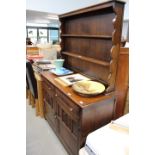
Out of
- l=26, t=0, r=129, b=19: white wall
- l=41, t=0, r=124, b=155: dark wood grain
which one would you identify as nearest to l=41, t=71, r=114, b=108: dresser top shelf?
l=41, t=0, r=124, b=155: dark wood grain

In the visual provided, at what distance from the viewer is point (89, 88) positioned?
163 cm

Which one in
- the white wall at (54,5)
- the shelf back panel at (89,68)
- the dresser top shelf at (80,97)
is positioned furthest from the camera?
the white wall at (54,5)

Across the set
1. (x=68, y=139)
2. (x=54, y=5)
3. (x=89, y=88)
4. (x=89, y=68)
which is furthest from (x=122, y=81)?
(x=54, y=5)

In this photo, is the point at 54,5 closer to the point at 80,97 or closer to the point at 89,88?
the point at 89,88

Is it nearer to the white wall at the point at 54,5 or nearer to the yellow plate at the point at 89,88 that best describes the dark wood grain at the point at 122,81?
the yellow plate at the point at 89,88

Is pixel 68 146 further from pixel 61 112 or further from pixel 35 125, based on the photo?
pixel 35 125

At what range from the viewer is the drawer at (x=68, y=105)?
56.0 inches

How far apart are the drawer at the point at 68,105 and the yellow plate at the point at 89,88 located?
0.46 feet

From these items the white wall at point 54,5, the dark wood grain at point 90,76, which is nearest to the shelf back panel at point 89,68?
the dark wood grain at point 90,76

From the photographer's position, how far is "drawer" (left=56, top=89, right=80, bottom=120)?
4.67 ft

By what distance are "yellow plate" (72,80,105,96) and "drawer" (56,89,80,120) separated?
0.14 metres

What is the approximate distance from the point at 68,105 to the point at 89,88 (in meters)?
0.29
